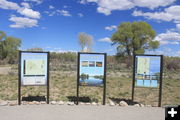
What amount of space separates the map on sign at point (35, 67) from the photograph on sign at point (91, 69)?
1.38 metres

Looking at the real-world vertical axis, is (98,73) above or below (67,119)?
above

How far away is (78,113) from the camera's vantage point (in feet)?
20.4

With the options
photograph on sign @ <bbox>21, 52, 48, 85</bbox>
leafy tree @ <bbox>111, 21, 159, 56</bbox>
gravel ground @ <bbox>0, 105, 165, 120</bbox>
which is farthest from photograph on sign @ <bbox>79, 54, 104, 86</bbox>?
leafy tree @ <bbox>111, 21, 159, 56</bbox>

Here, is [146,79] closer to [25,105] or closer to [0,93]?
[25,105]

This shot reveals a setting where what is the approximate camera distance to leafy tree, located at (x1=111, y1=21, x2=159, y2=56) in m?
39.2

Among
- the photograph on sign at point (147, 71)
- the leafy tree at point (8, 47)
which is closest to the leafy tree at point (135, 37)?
the leafy tree at point (8, 47)

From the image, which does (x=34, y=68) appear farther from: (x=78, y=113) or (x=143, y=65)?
(x=143, y=65)

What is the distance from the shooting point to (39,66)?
296 inches

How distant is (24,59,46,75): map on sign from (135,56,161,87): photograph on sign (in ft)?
11.6

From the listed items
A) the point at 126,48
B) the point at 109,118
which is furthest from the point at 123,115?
the point at 126,48

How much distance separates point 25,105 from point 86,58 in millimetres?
2679

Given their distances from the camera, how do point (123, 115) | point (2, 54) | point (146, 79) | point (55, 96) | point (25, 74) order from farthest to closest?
point (2, 54), point (55, 96), point (146, 79), point (25, 74), point (123, 115)

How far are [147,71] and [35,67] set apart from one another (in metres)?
4.19

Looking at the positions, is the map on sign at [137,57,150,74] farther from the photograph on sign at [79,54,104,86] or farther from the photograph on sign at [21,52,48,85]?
the photograph on sign at [21,52,48,85]
